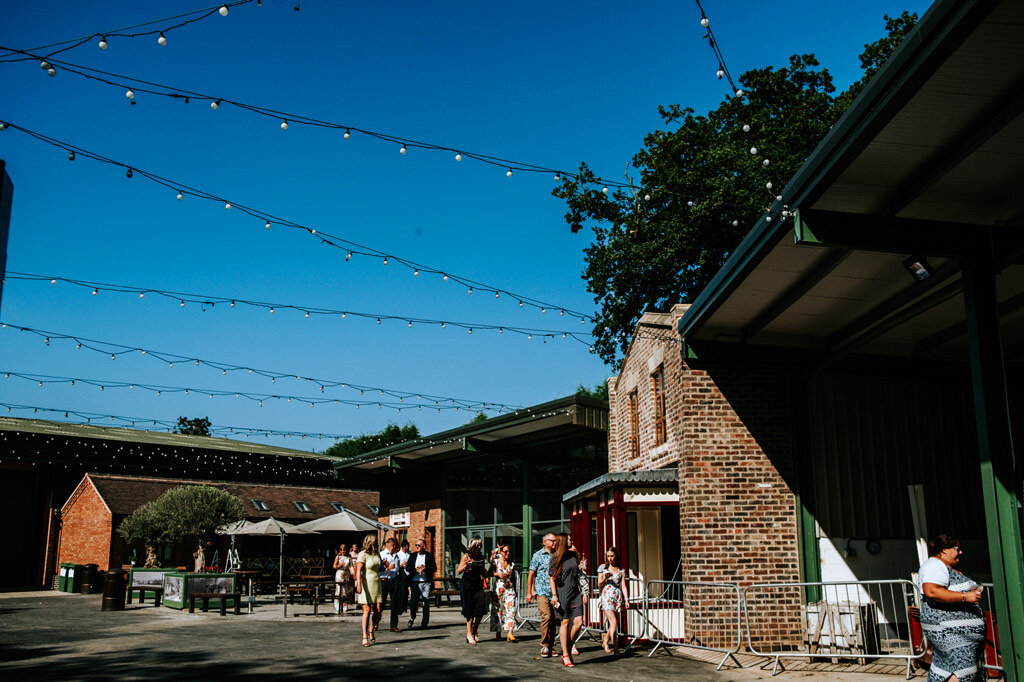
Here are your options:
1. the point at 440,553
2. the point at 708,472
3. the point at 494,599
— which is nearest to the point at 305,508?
the point at 440,553

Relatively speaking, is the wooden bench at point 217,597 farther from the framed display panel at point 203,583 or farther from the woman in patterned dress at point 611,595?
the woman in patterned dress at point 611,595

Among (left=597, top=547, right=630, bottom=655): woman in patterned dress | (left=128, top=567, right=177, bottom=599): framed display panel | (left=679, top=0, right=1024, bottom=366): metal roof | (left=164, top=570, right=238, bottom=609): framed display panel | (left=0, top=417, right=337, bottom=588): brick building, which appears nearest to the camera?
(left=679, top=0, right=1024, bottom=366): metal roof

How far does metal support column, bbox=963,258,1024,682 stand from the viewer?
8.08 meters

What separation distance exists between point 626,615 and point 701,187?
1698 centimetres

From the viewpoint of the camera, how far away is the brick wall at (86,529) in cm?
3186

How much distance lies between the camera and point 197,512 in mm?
28875

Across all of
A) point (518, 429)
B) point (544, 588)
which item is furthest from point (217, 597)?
point (544, 588)

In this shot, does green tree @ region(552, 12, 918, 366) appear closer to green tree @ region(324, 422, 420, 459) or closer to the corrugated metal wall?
the corrugated metal wall

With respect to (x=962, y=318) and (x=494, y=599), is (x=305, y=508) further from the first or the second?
(x=962, y=318)

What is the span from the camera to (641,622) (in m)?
13.6

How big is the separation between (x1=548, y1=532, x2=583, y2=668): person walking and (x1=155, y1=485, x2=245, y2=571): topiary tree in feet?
66.0

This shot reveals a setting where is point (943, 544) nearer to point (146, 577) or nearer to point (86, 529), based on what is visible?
point (146, 577)

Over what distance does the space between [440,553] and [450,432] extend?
187 inches

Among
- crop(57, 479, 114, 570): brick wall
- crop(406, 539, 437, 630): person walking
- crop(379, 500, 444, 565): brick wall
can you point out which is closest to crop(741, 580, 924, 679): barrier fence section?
crop(406, 539, 437, 630): person walking
